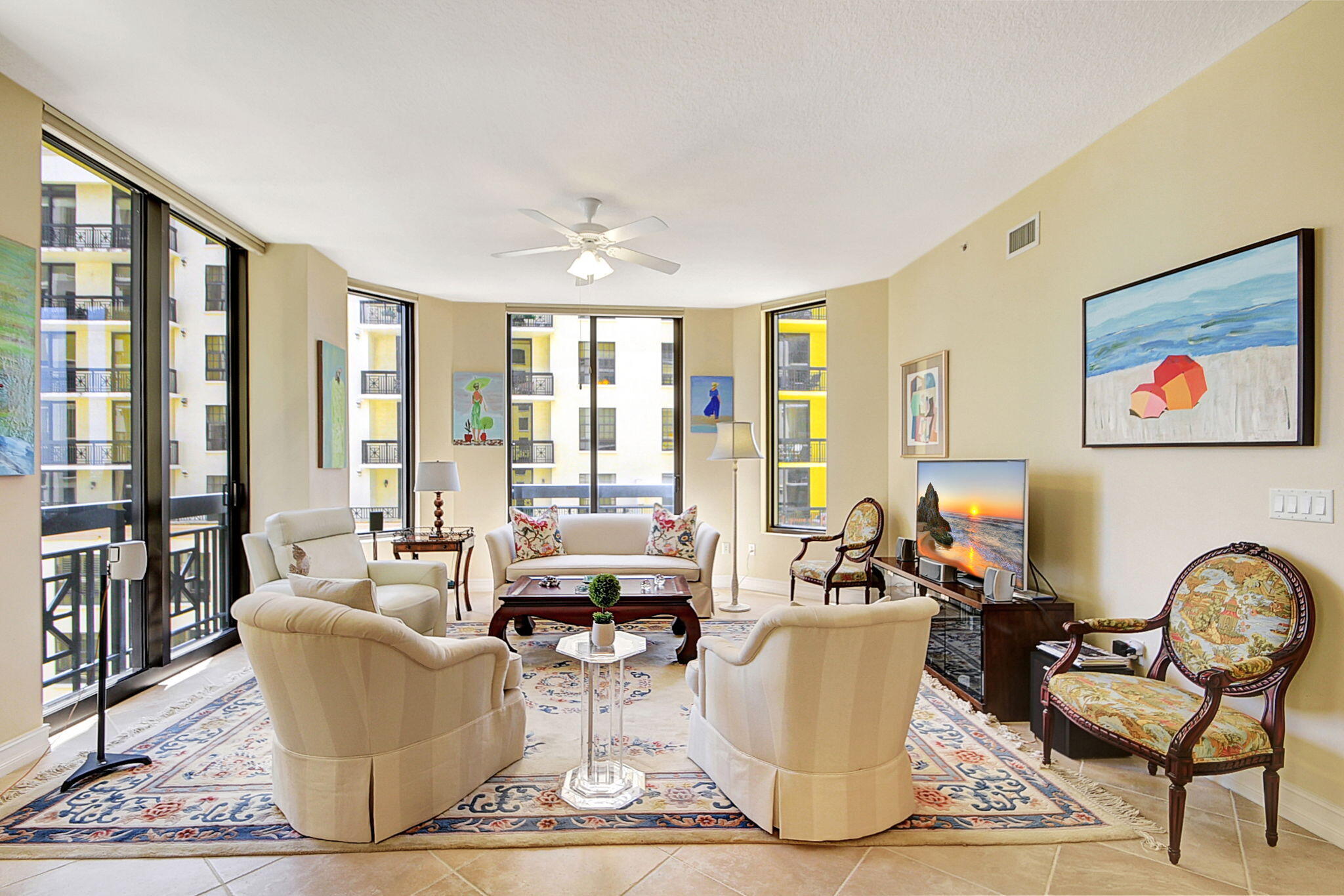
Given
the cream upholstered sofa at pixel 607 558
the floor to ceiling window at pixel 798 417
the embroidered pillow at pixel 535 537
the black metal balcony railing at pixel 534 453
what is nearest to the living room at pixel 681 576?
the cream upholstered sofa at pixel 607 558

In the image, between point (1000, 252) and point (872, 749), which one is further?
point (1000, 252)

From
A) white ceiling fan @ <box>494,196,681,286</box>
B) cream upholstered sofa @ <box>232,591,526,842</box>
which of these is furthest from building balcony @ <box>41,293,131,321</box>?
cream upholstered sofa @ <box>232,591,526,842</box>

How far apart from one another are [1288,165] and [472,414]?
5917mm

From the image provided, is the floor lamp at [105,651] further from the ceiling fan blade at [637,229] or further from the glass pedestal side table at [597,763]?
the ceiling fan blade at [637,229]

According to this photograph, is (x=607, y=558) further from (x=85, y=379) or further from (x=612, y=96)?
(x=612, y=96)

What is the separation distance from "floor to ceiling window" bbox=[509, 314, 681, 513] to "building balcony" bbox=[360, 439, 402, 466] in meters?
1.06

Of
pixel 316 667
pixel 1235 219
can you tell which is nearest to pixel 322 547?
pixel 316 667

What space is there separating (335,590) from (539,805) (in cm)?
111

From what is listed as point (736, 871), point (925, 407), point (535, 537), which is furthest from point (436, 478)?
point (736, 871)

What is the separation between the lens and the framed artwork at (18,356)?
271cm

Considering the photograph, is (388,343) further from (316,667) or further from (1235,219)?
(1235,219)

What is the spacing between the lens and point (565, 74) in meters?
2.66

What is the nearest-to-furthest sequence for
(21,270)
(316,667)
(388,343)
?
1. (316,667)
2. (21,270)
3. (388,343)

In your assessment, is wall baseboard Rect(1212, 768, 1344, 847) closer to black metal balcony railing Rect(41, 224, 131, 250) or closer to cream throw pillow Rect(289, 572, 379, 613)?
cream throw pillow Rect(289, 572, 379, 613)
